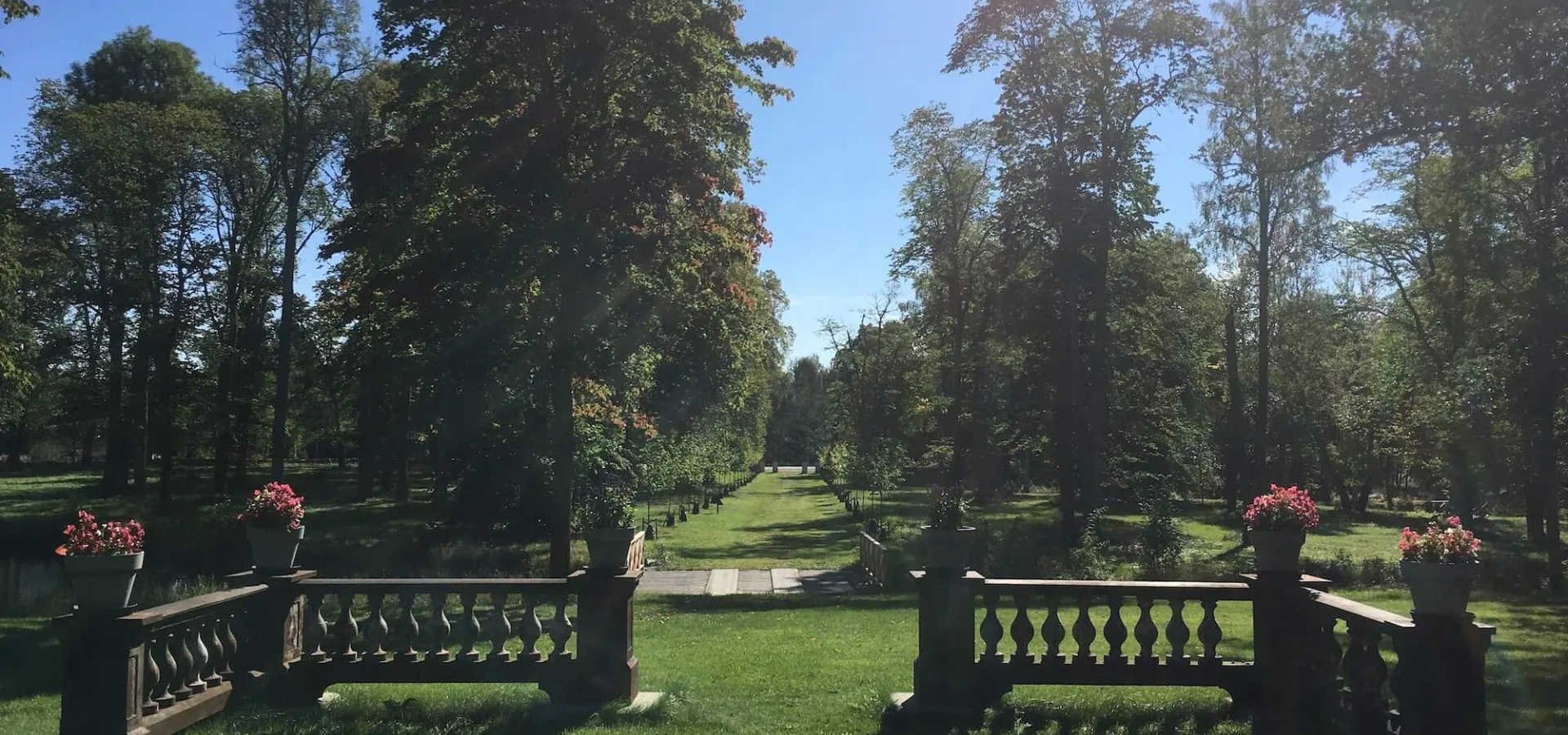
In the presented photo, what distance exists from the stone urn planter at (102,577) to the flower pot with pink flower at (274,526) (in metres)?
1.76

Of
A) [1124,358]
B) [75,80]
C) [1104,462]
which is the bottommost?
[1104,462]

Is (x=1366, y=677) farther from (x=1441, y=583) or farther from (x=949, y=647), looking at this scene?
(x=949, y=647)

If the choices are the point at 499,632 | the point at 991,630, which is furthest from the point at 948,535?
the point at 499,632

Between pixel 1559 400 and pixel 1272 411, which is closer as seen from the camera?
pixel 1559 400

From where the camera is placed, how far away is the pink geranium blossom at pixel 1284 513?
704 cm

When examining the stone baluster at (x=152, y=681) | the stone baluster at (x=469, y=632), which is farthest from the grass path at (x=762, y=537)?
the stone baluster at (x=152, y=681)

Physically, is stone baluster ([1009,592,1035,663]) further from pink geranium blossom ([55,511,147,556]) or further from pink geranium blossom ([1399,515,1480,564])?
pink geranium blossom ([55,511,147,556])

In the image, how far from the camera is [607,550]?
7.80 metres

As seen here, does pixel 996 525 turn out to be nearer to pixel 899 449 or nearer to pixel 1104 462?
pixel 1104 462

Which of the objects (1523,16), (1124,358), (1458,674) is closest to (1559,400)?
(1124,358)

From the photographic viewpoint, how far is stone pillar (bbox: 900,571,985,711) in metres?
7.42

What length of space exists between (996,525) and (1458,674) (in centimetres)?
2665

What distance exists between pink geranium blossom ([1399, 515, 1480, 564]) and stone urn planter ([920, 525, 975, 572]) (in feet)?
8.99

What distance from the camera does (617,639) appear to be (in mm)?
7691
